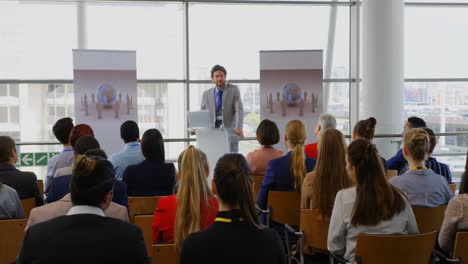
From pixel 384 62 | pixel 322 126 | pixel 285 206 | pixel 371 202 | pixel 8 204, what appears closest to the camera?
pixel 371 202

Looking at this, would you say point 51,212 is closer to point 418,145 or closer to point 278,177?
point 278,177

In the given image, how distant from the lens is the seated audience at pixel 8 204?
3.89 m

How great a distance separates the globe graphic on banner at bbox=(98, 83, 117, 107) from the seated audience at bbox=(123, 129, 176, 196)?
3.61m

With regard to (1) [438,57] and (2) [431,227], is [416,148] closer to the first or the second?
(2) [431,227]

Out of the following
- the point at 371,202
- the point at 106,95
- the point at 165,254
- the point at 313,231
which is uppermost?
the point at 106,95

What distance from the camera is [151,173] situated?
477cm

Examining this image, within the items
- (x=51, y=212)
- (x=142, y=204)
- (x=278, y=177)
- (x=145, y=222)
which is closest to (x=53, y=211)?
(x=51, y=212)

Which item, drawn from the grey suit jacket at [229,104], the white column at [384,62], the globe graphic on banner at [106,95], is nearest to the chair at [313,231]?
the grey suit jacket at [229,104]

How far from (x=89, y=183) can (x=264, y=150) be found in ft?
11.4

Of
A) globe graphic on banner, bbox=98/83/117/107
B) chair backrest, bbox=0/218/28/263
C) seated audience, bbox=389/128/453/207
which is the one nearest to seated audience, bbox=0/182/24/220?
chair backrest, bbox=0/218/28/263

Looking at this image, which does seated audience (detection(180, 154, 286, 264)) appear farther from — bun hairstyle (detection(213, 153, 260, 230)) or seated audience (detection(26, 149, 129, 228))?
seated audience (detection(26, 149, 129, 228))

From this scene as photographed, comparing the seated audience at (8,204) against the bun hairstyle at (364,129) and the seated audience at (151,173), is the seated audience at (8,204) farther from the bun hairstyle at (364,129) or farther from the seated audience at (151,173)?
the bun hairstyle at (364,129)

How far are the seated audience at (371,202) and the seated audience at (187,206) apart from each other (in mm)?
775

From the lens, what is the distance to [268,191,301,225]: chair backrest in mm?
4621
